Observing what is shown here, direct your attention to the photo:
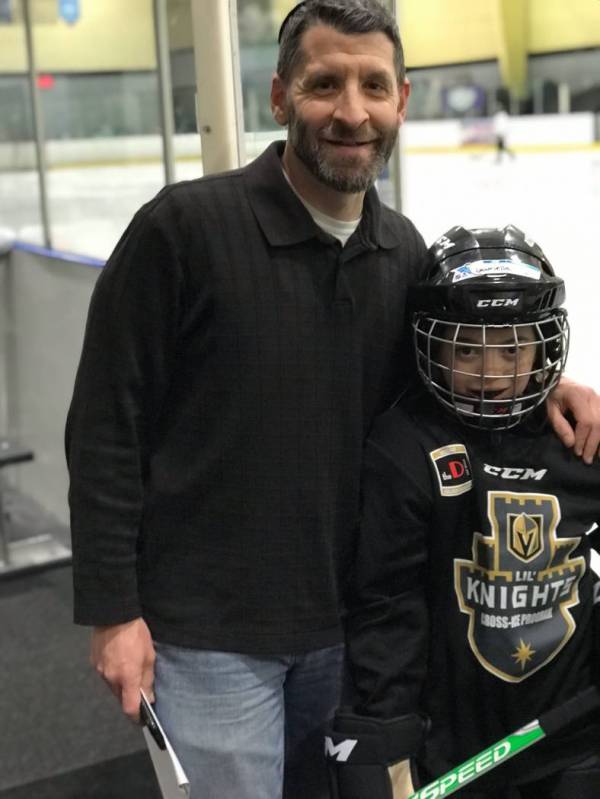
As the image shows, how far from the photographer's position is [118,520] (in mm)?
1178

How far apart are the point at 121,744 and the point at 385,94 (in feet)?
5.35

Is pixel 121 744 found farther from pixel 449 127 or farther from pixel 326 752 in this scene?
pixel 449 127

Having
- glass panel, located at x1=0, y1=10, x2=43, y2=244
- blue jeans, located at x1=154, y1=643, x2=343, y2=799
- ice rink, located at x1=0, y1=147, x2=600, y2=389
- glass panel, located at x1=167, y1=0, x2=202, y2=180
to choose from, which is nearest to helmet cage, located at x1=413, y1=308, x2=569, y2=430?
blue jeans, located at x1=154, y1=643, x2=343, y2=799

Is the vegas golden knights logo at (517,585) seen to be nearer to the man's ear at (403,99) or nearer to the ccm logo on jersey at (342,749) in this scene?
the ccm logo on jersey at (342,749)

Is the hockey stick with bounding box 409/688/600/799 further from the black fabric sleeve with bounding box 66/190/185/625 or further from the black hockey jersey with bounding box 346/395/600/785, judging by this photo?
the black fabric sleeve with bounding box 66/190/185/625

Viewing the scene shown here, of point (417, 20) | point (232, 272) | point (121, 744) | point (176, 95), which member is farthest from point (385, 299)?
point (176, 95)

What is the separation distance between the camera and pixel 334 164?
3.65 feet

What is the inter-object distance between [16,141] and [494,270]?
3298 mm

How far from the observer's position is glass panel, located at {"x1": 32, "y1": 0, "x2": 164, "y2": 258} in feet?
10.8

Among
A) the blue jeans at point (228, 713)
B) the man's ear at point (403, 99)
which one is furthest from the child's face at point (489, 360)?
the blue jeans at point (228, 713)

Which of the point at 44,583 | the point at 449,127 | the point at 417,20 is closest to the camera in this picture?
the point at 417,20

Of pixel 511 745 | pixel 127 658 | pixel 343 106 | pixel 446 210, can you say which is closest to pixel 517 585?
pixel 511 745

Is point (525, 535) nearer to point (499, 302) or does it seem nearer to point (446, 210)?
point (499, 302)

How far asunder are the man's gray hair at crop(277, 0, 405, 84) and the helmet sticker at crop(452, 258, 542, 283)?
220 millimetres
